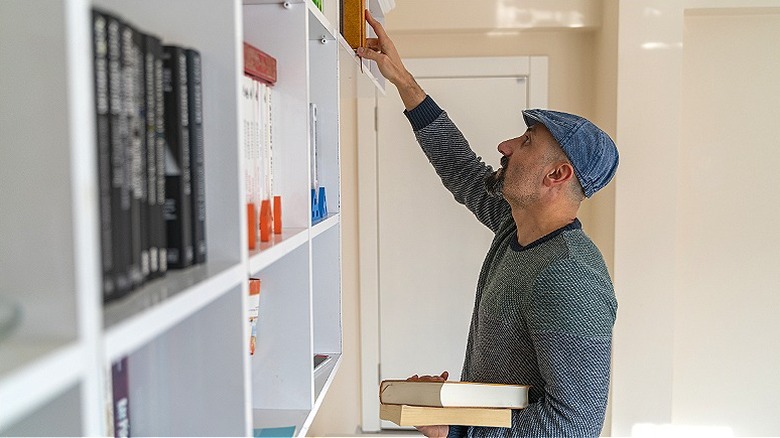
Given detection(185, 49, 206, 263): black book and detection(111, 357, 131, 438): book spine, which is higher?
detection(185, 49, 206, 263): black book

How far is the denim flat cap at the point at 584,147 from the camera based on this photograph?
1646 millimetres

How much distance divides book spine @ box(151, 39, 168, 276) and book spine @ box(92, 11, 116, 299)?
0.33 feet

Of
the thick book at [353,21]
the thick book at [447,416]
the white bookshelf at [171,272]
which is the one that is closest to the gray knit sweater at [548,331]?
the thick book at [447,416]

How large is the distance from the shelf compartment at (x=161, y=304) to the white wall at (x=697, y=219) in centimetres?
244

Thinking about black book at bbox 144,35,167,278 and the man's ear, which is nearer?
black book at bbox 144,35,167,278

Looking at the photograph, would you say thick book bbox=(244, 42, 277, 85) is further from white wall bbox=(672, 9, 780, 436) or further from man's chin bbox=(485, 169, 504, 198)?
white wall bbox=(672, 9, 780, 436)

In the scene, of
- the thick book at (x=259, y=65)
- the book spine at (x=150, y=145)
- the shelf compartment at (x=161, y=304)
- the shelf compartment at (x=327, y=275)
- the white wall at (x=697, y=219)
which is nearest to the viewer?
the shelf compartment at (x=161, y=304)

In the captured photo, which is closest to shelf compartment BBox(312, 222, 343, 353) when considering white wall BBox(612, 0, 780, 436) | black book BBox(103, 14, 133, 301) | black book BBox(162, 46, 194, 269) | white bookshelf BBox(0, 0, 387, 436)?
white bookshelf BBox(0, 0, 387, 436)

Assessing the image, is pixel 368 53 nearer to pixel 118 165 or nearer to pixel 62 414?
pixel 118 165

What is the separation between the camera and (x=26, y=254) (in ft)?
1.48

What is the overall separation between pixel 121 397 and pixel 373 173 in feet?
8.20

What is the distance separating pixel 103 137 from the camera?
0.48m

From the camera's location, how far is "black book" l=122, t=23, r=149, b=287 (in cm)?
54

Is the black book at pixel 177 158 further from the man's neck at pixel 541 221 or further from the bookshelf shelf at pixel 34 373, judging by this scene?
the man's neck at pixel 541 221
